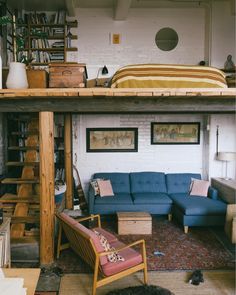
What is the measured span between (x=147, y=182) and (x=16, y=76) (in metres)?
3.69

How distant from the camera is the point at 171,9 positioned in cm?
604

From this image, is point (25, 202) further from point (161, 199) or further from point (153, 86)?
point (161, 199)

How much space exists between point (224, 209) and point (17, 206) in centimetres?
341

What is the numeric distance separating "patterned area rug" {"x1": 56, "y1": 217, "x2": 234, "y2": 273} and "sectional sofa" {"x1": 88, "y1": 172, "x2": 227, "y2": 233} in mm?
251

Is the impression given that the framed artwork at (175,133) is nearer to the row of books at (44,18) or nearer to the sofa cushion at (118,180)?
the sofa cushion at (118,180)

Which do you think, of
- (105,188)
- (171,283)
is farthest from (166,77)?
(105,188)

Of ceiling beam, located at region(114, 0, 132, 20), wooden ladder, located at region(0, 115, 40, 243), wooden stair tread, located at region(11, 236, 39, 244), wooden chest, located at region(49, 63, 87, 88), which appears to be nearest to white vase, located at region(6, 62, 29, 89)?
wooden chest, located at region(49, 63, 87, 88)

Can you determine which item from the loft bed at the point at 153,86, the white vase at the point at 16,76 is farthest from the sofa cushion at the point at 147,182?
the white vase at the point at 16,76

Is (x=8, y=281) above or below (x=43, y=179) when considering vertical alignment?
below

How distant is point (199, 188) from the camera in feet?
19.1

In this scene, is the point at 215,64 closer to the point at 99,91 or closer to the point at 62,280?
the point at 99,91

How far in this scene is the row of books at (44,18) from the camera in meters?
5.63

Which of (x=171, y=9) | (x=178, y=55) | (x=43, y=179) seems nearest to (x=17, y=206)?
(x=43, y=179)

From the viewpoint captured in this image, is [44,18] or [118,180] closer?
[44,18]
